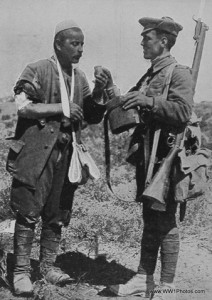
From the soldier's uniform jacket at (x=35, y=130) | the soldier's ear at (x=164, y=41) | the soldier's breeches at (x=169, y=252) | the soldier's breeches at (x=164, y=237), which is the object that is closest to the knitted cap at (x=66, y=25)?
the soldier's uniform jacket at (x=35, y=130)

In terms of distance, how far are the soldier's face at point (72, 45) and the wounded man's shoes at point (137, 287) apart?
1.91 m

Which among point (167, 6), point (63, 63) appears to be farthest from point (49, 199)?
point (167, 6)

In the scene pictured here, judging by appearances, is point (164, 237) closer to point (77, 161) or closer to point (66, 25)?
point (77, 161)

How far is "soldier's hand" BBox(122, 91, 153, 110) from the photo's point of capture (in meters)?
4.01

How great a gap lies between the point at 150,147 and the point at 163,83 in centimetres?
52

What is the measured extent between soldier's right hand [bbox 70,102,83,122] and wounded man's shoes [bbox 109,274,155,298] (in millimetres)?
1420

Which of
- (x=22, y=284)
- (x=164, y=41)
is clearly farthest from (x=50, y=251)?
(x=164, y=41)

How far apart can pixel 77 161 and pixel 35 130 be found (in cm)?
43

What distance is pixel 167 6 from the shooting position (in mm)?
5414

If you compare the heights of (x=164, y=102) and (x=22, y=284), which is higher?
(x=164, y=102)

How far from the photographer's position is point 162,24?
13.5ft

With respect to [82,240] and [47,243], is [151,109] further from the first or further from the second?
[82,240]

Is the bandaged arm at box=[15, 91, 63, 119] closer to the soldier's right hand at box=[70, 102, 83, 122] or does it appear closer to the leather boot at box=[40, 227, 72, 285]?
the soldier's right hand at box=[70, 102, 83, 122]

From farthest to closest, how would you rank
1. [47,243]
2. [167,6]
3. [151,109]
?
1. [167,6]
2. [47,243]
3. [151,109]
